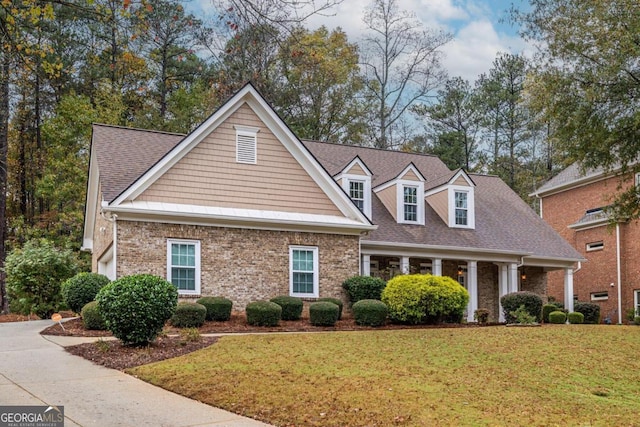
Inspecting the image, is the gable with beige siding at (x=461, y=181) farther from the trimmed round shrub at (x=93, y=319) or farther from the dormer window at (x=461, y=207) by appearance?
the trimmed round shrub at (x=93, y=319)

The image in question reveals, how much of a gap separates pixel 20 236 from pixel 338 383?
96.6 feet

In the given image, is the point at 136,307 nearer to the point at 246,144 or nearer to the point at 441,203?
the point at 246,144

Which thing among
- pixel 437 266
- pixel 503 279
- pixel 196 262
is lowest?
pixel 503 279

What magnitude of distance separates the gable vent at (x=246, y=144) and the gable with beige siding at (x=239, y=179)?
126 mm

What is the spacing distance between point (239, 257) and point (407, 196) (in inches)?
302

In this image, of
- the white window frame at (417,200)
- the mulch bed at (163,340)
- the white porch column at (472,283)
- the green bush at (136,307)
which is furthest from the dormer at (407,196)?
the green bush at (136,307)

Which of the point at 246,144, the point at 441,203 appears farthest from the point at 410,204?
the point at 246,144

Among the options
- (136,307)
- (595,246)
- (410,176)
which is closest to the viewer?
(136,307)

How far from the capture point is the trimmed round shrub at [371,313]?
63.9 ft

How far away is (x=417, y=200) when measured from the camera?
84.7 ft

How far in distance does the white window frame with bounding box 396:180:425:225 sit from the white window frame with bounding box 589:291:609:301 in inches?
436

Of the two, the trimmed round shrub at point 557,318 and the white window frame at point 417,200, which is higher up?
the white window frame at point 417,200

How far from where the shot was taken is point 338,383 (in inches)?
392

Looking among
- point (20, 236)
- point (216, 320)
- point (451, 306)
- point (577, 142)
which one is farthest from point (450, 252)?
point (20, 236)
